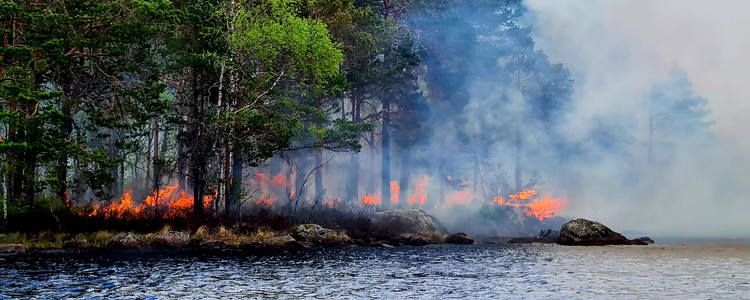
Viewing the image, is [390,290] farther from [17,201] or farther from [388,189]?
[388,189]

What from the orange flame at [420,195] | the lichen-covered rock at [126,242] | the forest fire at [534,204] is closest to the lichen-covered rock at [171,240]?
the lichen-covered rock at [126,242]

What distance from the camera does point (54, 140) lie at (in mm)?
31953

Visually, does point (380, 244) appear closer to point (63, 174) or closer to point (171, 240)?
point (171, 240)

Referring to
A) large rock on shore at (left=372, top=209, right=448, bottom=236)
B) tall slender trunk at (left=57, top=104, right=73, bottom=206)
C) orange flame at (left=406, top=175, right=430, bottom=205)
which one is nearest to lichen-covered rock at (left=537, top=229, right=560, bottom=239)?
large rock on shore at (left=372, top=209, right=448, bottom=236)

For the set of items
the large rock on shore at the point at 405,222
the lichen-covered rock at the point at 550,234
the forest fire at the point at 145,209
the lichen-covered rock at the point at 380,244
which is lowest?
the lichen-covered rock at the point at 380,244

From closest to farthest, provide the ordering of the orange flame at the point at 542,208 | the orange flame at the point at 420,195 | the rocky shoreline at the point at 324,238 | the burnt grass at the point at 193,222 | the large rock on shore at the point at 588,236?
the burnt grass at the point at 193,222 → the rocky shoreline at the point at 324,238 → the large rock on shore at the point at 588,236 → the orange flame at the point at 542,208 → the orange flame at the point at 420,195

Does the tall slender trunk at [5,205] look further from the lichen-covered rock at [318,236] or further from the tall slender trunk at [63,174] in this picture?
the lichen-covered rock at [318,236]

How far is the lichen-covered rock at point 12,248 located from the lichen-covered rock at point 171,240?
6.35 metres

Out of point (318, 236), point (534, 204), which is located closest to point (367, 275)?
point (318, 236)

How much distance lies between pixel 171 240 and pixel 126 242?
2369mm

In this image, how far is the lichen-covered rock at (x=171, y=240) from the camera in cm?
3581

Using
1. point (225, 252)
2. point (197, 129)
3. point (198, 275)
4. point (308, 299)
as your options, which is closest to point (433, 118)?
point (197, 129)

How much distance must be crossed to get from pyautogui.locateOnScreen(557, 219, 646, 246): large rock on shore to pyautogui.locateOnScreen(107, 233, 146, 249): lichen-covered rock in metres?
28.5

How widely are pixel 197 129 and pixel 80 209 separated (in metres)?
8.10
